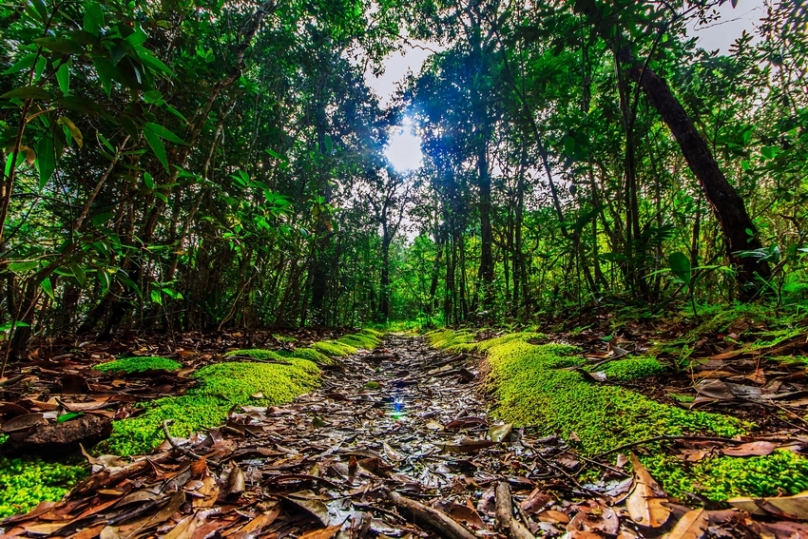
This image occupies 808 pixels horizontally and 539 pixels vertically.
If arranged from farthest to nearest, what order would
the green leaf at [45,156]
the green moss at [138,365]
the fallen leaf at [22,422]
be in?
the green moss at [138,365], the fallen leaf at [22,422], the green leaf at [45,156]

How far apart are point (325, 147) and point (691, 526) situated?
629cm

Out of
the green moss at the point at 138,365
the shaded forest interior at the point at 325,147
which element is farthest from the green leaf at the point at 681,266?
the green moss at the point at 138,365

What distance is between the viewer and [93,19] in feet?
3.53

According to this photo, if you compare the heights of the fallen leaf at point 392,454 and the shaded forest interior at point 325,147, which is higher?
the shaded forest interior at point 325,147

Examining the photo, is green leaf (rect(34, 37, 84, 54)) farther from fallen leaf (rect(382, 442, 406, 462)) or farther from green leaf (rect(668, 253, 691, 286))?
green leaf (rect(668, 253, 691, 286))

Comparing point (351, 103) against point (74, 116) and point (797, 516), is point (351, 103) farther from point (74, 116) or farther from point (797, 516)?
point (797, 516)

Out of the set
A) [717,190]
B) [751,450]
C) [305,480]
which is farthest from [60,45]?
[717,190]

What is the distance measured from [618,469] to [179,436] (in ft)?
6.10

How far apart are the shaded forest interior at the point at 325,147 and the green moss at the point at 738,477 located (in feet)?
4.19

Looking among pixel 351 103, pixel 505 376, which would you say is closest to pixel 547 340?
pixel 505 376

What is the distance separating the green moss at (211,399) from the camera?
1.55 metres

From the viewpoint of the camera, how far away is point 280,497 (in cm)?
123

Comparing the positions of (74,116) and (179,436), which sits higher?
(74,116)

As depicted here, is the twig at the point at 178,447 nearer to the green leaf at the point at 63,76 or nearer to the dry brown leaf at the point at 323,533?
the dry brown leaf at the point at 323,533
